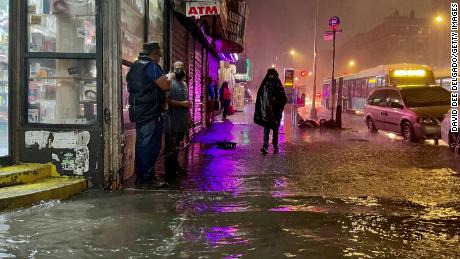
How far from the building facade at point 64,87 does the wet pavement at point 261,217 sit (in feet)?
2.25

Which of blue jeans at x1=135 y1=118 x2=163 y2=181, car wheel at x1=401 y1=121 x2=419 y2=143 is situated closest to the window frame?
blue jeans at x1=135 y1=118 x2=163 y2=181

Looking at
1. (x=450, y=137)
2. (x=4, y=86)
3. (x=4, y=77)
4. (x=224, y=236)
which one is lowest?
(x=224, y=236)

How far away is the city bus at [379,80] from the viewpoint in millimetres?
22953

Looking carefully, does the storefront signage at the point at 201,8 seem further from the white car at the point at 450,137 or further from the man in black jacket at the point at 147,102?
the white car at the point at 450,137

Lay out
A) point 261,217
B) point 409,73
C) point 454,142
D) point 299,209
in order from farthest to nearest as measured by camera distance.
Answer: point 409,73 < point 454,142 < point 299,209 < point 261,217

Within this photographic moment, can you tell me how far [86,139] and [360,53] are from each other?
13174 cm

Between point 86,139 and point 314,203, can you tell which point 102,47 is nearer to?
point 86,139

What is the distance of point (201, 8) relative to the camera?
9961 millimetres

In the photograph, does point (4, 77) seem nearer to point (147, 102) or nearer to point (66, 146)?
point (66, 146)

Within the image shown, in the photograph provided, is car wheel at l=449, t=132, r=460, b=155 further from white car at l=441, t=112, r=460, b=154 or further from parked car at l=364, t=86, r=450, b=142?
parked car at l=364, t=86, r=450, b=142

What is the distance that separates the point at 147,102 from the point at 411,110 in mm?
9619

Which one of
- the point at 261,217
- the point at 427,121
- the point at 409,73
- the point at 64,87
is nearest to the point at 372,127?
the point at 427,121

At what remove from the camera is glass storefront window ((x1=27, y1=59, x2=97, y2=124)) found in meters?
6.65

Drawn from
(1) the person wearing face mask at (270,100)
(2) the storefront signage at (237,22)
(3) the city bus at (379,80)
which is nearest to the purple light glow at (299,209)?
(1) the person wearing face mask at (270,100)
